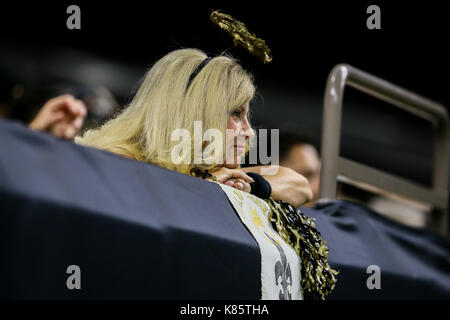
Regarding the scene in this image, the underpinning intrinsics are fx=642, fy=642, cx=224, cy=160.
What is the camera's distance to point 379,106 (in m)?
3.98

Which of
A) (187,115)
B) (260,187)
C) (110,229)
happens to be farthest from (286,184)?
(110,229)

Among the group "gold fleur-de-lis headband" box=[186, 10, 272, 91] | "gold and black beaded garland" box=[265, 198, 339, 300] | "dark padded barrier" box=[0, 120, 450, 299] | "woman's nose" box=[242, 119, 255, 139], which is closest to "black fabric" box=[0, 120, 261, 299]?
"dark padded barrier" box=[0, 120, 450, 299]

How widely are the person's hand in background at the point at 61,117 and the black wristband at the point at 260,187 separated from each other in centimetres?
44

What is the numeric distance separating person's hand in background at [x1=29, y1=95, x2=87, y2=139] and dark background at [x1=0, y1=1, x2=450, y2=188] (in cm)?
54

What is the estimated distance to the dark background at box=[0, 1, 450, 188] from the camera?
1673mm

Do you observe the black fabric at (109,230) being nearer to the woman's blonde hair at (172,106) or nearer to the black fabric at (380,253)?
the woman's blonde hair at (172,106)

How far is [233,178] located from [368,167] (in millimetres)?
535

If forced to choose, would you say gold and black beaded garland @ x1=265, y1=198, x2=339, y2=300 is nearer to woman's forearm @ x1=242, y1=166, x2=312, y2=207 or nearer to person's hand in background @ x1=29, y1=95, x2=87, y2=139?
woman's forearm @ x1=242, y1=166, x2=312, y2=207

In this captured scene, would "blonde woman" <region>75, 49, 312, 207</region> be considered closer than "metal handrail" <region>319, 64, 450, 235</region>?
Yes

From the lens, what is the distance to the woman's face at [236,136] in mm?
1158

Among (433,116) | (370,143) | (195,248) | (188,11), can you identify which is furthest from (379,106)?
(195,248)

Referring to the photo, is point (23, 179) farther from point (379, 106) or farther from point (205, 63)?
point (379, 106)

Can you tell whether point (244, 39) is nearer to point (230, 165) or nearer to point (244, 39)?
point (244, 39)
